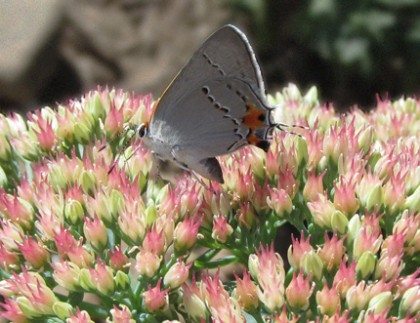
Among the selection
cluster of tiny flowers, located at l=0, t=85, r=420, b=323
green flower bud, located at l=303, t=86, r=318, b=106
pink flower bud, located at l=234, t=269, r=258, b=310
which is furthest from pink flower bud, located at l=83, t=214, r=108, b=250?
green flower bud, located at l=303, t=86, r=318, b=106

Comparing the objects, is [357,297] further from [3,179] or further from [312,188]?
[3,179]

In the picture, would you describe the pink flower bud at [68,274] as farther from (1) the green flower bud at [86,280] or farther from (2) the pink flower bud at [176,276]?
(2) the pink flower bud at [176,276]

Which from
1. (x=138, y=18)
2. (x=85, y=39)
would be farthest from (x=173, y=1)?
(x=85, y=39)

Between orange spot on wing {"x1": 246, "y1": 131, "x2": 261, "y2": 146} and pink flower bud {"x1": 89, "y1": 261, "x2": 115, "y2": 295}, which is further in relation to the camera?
orange spot on wing {"x1": 246, "y1": 131, "x2": 261, "y2": 146}

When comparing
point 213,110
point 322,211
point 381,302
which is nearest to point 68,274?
point 213,110

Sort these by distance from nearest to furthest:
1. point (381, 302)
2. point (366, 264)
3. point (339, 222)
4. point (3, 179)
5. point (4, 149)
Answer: point (381, 302) → point (366, 264) → point (339, 222) → point (3, 179) → point (4, 149)

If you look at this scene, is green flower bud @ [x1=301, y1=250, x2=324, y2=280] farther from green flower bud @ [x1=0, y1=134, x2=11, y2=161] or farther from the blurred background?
the blurred background
